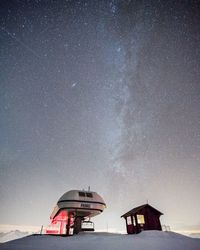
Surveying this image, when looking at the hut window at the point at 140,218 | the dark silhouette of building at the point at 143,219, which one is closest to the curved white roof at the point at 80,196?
the dark silhouette of building at the point at 143,219

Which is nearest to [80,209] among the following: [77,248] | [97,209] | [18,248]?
[97,209]

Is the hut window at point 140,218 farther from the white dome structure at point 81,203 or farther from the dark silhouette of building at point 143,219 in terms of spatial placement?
the white dome structure at point 81,203

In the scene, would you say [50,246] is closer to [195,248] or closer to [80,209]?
[80,209]

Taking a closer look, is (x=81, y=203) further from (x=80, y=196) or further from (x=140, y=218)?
(x=140, y=218)

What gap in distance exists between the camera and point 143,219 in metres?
18.9

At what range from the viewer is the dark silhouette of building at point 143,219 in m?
18.4

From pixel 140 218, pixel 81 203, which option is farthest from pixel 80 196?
pixel 140 218

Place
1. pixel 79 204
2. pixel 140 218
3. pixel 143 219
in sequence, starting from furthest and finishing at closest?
pixel 140 218, pixel 143 219, pixel 79 204

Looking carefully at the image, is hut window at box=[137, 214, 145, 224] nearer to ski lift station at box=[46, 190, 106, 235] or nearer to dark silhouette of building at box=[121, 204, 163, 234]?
dark silhouette of building at box=[121, 204, 163, 234]

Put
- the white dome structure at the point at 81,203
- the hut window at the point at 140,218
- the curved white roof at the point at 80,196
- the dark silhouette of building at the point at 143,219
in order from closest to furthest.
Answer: the white dome structure at the point at 81,203 → the curved white roof at the point at 80,196 → the dark silhouette of building at the point at 143,219 → the hut window at the point at 140,218

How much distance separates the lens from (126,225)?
20641 mm

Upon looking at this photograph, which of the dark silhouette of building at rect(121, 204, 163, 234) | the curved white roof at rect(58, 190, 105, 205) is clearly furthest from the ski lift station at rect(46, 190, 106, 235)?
the dark silhouette of building at rect(121, 204, 163, 234)

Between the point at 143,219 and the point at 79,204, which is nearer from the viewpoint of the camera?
the point at 79,204

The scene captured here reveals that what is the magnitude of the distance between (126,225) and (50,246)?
13521 mm
